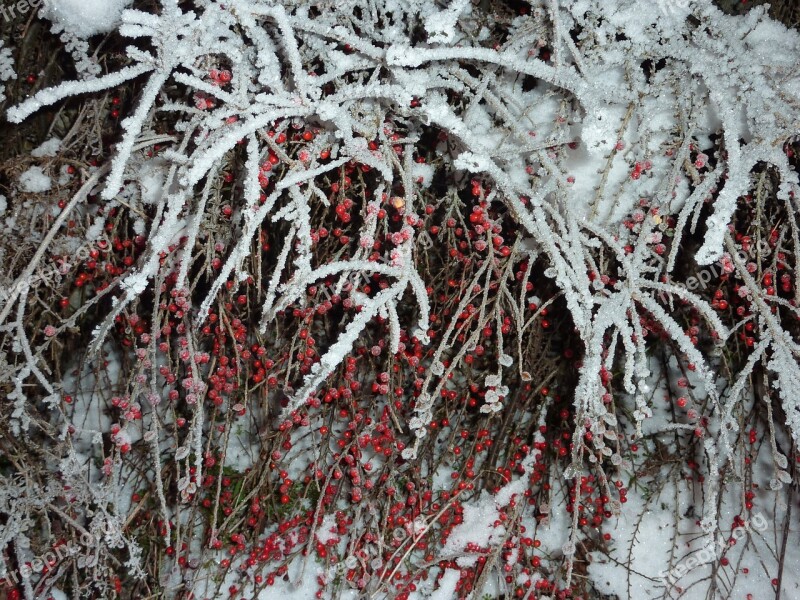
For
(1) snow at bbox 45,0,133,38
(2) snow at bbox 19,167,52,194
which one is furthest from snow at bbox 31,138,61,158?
(1) snow at bbox 45,0,133,38

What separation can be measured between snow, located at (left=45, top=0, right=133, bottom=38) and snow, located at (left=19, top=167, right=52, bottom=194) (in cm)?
52

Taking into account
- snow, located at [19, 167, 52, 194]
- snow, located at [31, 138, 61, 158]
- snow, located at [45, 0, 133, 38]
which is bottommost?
snow, located at [19, 167, 52, 194]

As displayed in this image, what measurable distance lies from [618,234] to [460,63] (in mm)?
628

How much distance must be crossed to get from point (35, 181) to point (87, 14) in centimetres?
64

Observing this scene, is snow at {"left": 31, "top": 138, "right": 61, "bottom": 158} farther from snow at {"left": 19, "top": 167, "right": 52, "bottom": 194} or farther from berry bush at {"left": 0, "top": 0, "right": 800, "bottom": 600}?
snow at {"left": 19, "top": 167, "right": 52, "bottom": 194}

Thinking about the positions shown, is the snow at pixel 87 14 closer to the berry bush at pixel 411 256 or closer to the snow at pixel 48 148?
the berry bush at pixel 411 256

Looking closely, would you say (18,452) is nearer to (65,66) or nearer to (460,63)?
(65,66)

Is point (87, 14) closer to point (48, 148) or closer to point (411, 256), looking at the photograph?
point (48, 148)

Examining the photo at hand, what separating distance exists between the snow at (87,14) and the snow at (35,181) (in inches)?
20.7

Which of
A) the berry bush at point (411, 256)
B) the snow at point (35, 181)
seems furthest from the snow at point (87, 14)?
the snow at point (35, 181)

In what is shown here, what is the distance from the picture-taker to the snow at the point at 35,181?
185cm

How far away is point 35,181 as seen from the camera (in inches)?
73.1

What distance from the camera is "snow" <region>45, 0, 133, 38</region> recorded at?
4.95 feet

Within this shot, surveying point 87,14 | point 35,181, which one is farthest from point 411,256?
point 35,181
